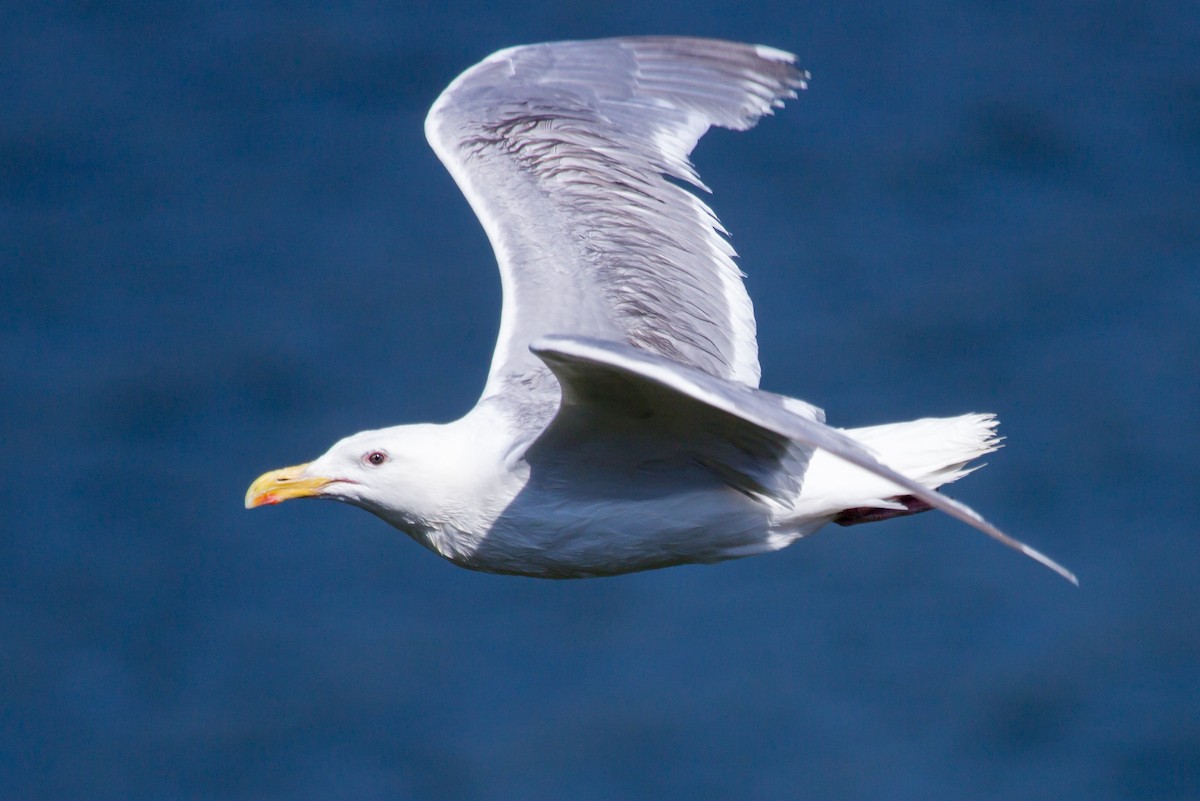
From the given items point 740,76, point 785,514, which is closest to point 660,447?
point 785,514

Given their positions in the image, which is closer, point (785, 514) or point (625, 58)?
point (785, 514)

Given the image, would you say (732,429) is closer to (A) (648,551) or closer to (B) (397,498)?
(A) (648,551)

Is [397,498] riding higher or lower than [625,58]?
lower

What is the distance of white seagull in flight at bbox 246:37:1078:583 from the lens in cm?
522

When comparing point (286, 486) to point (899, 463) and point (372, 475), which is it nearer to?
point (372, 475)

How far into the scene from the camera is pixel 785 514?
5.76 m

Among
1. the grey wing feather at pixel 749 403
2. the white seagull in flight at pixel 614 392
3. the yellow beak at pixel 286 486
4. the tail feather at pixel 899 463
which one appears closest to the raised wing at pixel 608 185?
the white seagull in flight at pixel 614 392

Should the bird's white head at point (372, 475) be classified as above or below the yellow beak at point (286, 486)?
above

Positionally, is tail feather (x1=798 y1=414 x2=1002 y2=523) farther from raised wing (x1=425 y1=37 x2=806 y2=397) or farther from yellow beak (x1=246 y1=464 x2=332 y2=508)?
yellow beak (x1=246 y1=464 x2=332 y2=508)

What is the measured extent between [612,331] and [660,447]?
2.77ft

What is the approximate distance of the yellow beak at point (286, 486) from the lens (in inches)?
226

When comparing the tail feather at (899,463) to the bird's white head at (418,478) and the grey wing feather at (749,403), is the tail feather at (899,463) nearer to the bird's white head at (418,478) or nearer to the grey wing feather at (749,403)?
the bird's white head at (418,478)

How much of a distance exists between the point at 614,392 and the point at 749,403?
766mm

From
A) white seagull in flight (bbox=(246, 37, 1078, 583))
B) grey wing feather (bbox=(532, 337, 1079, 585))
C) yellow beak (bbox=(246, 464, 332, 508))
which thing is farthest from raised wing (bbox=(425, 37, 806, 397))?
grey wing feather (bbox=(532, 337, 1079, 585))
